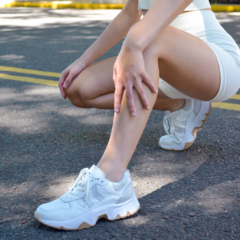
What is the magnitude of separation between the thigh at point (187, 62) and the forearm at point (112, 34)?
542mm

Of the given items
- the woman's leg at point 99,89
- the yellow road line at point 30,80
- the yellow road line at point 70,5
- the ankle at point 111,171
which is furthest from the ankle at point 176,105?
the yellow road line at point 70,5

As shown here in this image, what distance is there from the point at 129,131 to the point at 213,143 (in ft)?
2.86

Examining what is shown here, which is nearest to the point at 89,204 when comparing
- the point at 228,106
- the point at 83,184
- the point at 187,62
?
the point at 83,184

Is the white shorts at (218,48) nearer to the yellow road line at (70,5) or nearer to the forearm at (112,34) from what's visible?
the forearm at (112,34)

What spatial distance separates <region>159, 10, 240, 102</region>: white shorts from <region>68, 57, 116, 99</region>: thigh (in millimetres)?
267

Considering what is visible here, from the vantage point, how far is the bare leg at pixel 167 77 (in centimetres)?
129

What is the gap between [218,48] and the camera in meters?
1.56

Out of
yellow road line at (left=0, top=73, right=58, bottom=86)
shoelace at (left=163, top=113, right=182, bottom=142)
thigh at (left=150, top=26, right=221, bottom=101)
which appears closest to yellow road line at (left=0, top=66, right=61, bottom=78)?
yellow road line at (left=0, top=73, right=58, bottom=86)

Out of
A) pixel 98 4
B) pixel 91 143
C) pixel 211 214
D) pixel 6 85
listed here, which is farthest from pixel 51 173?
pixel 98 4

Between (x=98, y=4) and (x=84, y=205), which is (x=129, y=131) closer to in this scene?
(x=84, y=205)

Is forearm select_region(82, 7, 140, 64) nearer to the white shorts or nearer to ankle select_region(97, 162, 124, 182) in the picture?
the white shorts

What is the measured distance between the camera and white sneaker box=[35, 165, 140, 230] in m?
1.24

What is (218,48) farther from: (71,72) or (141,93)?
(71,72)

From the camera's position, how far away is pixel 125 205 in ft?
4.32
